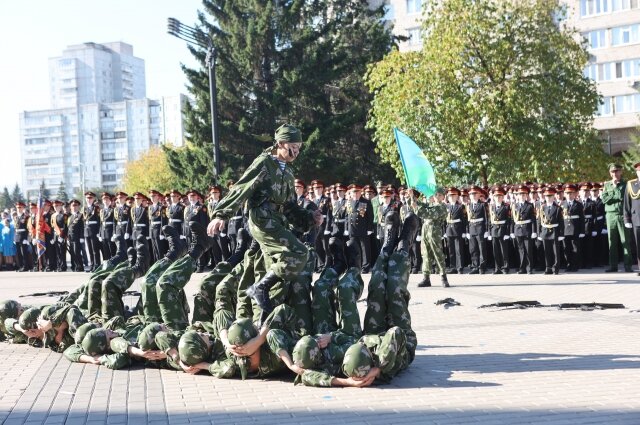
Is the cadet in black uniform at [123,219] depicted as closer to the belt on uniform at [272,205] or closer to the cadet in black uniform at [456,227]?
the cadet in black uniform at [456,227]

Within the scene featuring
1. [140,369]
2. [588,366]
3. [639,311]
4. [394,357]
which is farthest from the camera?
[639,311]

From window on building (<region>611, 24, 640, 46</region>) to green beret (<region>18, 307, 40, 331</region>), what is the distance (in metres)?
49.5

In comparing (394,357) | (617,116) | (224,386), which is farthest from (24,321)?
(617,116)

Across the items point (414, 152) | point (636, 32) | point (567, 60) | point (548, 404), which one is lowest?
point (548, 404)

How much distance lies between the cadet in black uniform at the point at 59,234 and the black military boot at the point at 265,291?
16189mm

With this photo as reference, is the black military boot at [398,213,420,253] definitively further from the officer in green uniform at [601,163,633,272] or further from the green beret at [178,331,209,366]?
the officer in green uniform at [601,163,633,272]

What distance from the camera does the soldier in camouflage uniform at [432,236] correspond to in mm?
14711

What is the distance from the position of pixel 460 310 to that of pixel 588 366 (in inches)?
170

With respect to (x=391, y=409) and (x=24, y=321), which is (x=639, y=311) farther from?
(x=24, y=321)

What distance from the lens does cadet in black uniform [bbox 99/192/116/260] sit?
2091 centimetres

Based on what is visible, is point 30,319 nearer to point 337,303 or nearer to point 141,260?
point 141,260

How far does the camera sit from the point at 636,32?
51688 mm

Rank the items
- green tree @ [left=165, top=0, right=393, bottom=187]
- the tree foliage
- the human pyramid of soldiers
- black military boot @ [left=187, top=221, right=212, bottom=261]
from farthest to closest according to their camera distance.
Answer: the tree foliage, green tree @ [left=165, top=0, right=393, bottom=187], black military boot @ [left=187, top=221, right=212, bottom=261], the human pyramid of soldiers

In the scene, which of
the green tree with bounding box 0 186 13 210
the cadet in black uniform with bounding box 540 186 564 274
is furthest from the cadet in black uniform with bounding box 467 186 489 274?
the green tree with bounding box 0 186 13 210
